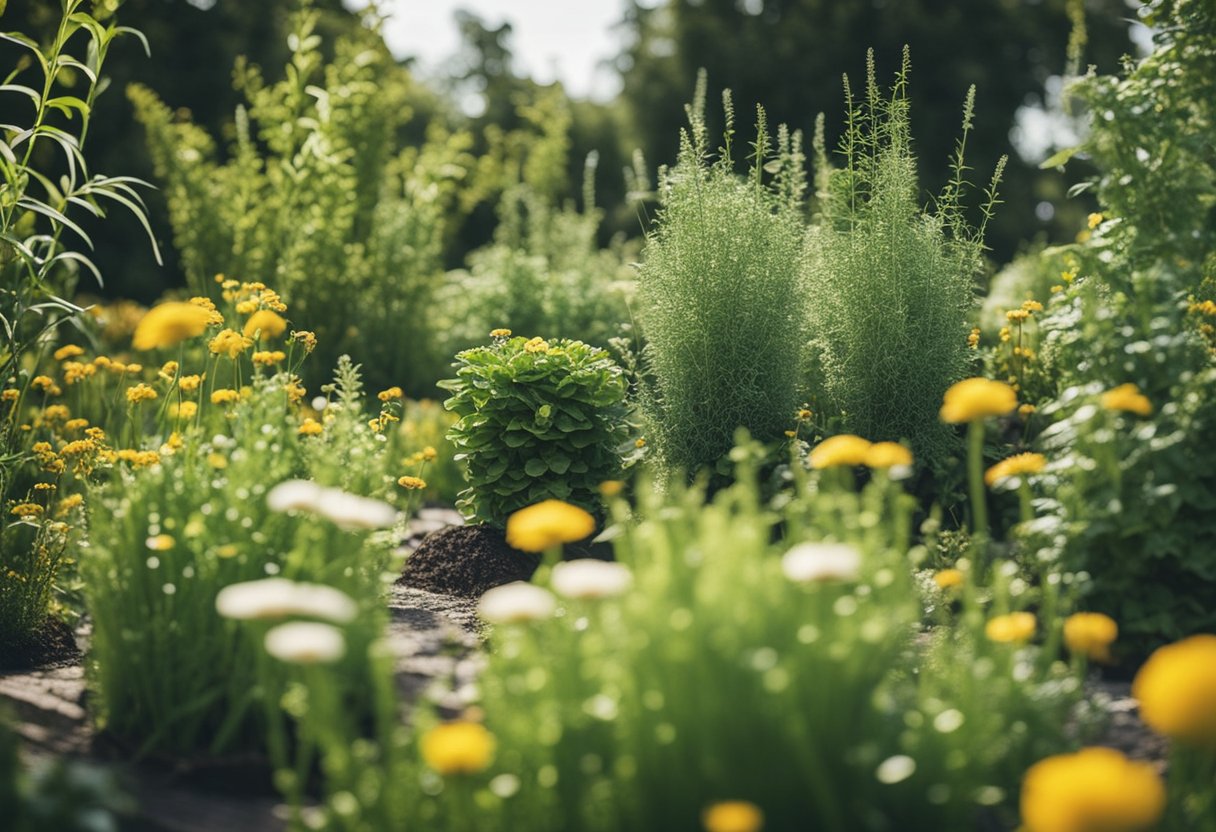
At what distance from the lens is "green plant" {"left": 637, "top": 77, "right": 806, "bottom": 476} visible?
14.2 feet

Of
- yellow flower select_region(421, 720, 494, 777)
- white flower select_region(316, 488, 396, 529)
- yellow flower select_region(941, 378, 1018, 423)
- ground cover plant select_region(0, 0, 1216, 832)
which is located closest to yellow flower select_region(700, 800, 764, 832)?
ground cover plant select_region(0, 0, 1216, 832)

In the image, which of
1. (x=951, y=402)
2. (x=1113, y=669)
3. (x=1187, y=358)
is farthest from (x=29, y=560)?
(x=1187, y=358)

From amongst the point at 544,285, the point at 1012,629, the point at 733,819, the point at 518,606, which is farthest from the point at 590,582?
the point at 544,285

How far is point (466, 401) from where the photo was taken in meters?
4.43

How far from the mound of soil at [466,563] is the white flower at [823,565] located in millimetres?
2233

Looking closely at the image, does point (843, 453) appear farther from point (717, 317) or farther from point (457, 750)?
point (717, 317)

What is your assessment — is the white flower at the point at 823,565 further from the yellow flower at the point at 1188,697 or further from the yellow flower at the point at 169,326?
the yellow flower at the point at 169,326

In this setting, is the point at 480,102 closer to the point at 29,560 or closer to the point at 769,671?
the point at 29,560

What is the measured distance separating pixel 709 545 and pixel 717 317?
2411 mm

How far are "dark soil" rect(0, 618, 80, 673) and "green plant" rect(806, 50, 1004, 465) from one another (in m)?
3.09

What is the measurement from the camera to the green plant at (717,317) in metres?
4.34

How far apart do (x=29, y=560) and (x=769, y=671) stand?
2799 millimetres

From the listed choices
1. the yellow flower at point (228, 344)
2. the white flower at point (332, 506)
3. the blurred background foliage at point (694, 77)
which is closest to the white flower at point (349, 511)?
the white flower at point (332, 506)

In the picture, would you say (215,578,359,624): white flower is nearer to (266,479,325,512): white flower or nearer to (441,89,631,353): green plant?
(266,479,325,512): white flower
